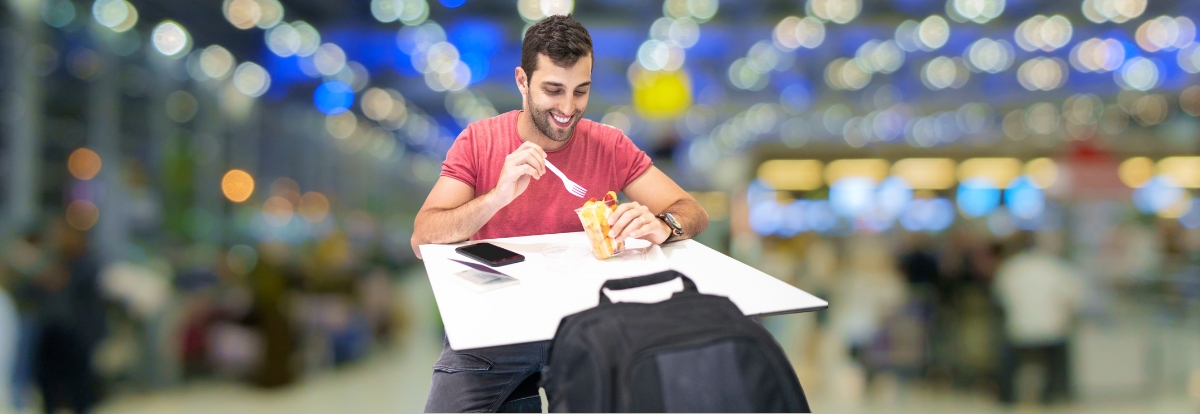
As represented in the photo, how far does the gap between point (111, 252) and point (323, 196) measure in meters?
9.34

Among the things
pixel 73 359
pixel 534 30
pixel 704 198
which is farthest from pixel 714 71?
pixel 534 30

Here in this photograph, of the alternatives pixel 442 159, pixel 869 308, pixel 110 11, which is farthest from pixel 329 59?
pixel 869 308

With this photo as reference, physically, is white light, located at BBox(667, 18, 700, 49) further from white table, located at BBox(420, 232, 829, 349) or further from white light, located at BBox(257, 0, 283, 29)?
white table, located at BBox(420, 232, 829, 349)

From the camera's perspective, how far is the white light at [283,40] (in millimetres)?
9883

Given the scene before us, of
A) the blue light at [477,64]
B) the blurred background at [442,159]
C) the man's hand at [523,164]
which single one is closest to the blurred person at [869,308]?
the blurred background at [442,159]

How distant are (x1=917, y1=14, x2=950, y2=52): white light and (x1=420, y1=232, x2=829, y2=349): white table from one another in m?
10.8

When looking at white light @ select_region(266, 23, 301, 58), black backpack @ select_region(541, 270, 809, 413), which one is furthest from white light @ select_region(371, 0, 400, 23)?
black backpack @ select_region(541, 270, 809, 413)

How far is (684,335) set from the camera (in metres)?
1.44

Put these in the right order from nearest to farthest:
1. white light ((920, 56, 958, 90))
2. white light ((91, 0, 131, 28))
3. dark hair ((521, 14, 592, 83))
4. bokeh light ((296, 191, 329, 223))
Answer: dark hair ((521, 14, 592, 83)), white light ((91, 0, 131, 28)), bokeh light ((296, 191, 329, 223)), white light ((920, 56, 958, 90))

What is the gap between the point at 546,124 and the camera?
2.20 m

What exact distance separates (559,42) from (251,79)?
10.2 meters

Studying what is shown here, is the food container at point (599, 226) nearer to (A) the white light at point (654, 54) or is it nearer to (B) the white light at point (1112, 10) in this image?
(A) the white light at point (654, 54)

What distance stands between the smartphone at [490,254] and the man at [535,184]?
13cm

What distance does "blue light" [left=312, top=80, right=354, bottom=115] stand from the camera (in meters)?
11.6
